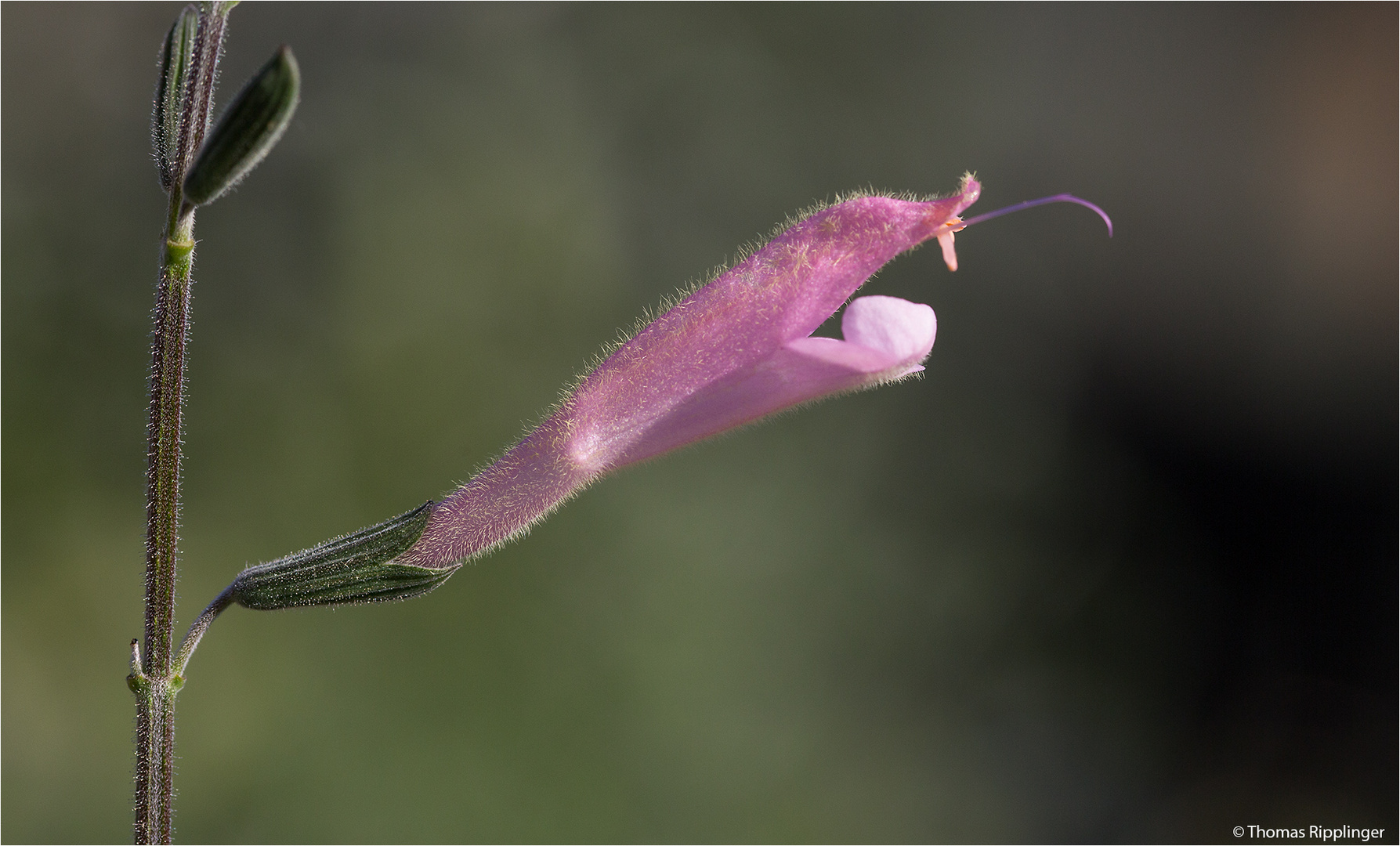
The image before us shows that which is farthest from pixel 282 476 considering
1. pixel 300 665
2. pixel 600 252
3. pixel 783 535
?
pixel 783 535

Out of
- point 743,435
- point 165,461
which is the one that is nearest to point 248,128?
point 165,461

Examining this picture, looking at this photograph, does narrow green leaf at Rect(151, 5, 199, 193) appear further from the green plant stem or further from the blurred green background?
the blurred green background

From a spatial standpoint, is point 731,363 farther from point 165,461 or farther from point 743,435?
point 743,435

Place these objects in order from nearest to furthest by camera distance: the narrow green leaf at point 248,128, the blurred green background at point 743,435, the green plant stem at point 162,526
Answer: the narrow green leaf at point 248,128
the green plant stem at point 162,526
the blurred green background at point 743,435

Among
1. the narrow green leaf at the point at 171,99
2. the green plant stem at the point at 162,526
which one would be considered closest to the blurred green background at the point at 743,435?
the green plant stem at the point at 162,526

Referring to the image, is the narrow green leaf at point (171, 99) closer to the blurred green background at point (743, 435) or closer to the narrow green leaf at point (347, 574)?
the narrow green leaf at point (347, 574)

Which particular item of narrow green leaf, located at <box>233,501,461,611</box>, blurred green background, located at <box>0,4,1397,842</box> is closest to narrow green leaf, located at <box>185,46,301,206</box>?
narrow green leaf, located at <box>233,501,461,611</box>
